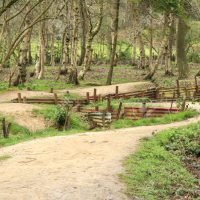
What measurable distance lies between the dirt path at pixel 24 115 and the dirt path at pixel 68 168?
17.5 ft

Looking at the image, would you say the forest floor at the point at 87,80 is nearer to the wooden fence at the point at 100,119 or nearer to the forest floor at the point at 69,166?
the wooden fence at the point at 100,119

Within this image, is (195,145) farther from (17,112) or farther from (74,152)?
(17,112)

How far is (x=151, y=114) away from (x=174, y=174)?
10.9 m

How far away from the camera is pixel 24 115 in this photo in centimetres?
2275

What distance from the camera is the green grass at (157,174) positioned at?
10375 mm

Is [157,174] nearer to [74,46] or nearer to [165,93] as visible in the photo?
[165,93]

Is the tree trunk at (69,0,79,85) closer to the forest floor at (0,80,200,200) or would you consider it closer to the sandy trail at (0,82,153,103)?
the sandy trail at (0,82,153,103)

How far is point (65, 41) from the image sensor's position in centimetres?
3788

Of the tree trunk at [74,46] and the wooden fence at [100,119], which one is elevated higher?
the tree trunk at [74,46]

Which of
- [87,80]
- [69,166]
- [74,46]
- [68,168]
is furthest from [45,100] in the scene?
[68,168]

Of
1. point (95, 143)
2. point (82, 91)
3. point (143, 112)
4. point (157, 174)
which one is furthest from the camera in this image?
point (82, 91)

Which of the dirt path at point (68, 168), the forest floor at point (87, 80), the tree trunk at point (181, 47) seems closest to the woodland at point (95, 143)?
the dirt path at point (68, 168)

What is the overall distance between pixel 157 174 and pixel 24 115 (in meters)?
12.1

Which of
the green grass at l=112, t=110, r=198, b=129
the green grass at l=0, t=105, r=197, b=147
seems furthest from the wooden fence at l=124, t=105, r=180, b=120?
the green grass at l=0, t=105, r=197, b=147
